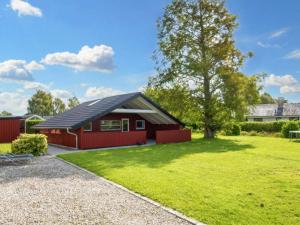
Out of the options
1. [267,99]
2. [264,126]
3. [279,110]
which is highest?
[267,99]

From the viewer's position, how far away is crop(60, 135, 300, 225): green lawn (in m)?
5.53

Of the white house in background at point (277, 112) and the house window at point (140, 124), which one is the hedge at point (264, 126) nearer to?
the white house in background at point (277, 112)

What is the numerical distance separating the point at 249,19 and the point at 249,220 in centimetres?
1693

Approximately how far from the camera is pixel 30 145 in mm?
15109

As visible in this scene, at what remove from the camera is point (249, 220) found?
5.15 meters

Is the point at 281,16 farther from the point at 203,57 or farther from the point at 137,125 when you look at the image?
the point at 137,125

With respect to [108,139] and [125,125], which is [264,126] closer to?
[125,125]

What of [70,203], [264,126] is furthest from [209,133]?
[70,203]

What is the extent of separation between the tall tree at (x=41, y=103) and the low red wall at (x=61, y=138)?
54798mm

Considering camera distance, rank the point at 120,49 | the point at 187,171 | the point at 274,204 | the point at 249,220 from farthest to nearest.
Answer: the point at 120,49 < the point at 187,171 < the point at 274,204 < the point at 249,220

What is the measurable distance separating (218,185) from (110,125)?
52.9 ft

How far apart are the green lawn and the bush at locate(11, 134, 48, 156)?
13.3ft

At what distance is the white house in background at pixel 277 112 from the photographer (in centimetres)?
4522

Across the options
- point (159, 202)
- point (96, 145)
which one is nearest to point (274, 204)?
point (159, 202)
